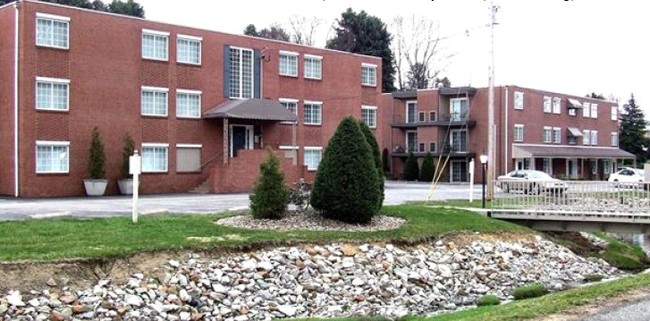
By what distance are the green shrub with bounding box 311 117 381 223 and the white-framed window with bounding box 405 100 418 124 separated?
45508 millimetres

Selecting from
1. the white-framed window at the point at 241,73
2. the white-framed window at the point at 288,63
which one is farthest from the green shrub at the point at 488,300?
the white-framed window at the point at 288,63

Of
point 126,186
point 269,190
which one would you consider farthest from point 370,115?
point 269,190

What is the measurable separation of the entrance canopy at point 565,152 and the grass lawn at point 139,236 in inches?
1566

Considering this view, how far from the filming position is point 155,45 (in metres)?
36.8

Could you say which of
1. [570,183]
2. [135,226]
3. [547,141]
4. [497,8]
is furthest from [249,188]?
[547,141]

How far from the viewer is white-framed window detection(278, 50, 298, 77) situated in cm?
4269

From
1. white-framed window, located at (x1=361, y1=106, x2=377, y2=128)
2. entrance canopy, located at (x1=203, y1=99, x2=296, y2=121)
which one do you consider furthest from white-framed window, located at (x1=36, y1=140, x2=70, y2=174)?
white-framed window, located at (x1=361, y1=106, x2=377, y2=128)

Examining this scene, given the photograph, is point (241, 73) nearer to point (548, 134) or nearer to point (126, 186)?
point (126, 186)

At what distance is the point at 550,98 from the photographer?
215ft

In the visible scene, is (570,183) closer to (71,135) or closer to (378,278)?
(378,278)

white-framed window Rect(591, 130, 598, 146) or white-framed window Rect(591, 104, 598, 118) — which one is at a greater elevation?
white-framed window Rect(591, 104, 598, 118)

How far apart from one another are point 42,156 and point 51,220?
15422mm

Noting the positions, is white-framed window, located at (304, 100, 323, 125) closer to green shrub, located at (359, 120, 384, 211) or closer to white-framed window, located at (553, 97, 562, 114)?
green shrub, located at (359, 120, 384, 211)

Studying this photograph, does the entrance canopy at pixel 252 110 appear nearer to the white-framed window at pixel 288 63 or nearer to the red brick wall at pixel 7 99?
the white-framed window at pixel 288 63
